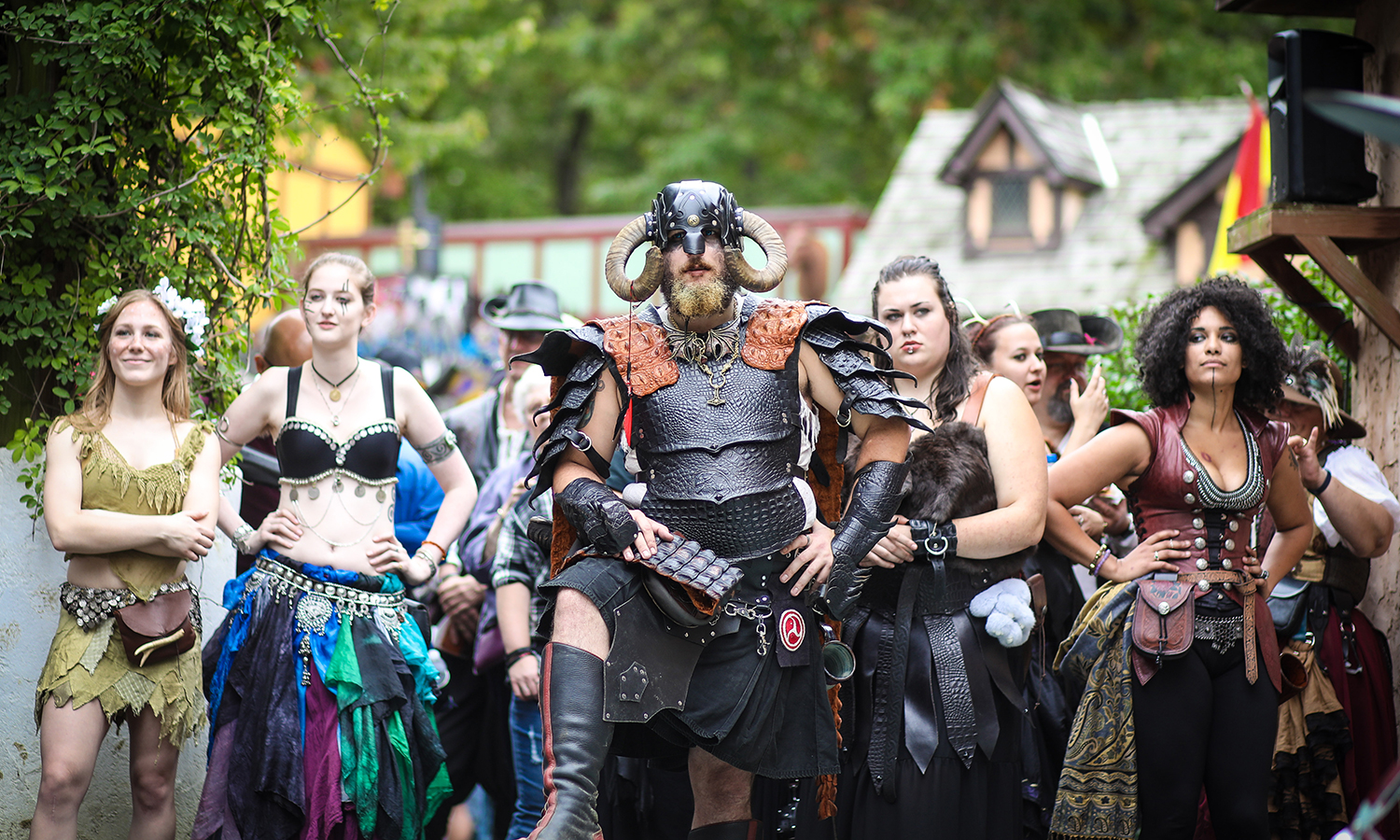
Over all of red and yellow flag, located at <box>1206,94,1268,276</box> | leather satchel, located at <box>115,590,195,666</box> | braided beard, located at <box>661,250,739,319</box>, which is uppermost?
red and yellow flag, located at <box>1206,94,1268,276</box>

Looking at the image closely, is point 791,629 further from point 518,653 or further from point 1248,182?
point 1248,182

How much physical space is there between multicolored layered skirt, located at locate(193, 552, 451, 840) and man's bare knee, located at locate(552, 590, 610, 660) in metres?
1.21

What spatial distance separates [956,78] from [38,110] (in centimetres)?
1819

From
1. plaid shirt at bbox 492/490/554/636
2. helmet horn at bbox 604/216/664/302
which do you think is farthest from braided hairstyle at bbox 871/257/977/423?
plaid shirt at bbox 492/490/554/636

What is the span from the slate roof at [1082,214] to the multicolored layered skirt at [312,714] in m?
13.4

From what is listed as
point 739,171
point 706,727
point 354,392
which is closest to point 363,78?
point 354,392

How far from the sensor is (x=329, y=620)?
14.6 feet

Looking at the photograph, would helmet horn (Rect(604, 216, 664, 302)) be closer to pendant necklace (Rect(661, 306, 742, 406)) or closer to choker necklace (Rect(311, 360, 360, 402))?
pendant necklace (Rect(661, 306, 742, 406))

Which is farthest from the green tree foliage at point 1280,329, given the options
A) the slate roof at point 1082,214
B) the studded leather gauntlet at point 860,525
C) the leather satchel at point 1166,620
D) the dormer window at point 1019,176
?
the dormer window at point 1019,176

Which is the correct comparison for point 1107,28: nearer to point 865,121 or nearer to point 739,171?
point 865,121

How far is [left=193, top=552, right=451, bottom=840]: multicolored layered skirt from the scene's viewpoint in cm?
430

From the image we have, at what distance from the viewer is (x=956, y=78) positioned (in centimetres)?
2130

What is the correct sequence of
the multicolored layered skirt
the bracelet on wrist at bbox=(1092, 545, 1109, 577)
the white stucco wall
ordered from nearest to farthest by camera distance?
1. the multicolored layered skirt
2. the bracelet on wrist at bbox=(1092, 545, 1109, 577)
3. the white stucco wall

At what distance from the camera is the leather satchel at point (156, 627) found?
431 centimetres
